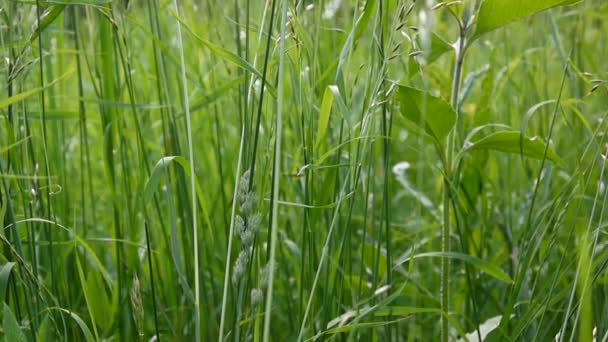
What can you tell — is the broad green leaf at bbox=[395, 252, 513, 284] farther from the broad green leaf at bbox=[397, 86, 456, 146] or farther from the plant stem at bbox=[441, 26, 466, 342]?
the broad green leaf at bbox=[397, 86, 456, 146]

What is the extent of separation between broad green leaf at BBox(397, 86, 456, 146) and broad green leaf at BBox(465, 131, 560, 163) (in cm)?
6

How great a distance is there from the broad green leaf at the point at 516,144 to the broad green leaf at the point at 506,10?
0.14 metres

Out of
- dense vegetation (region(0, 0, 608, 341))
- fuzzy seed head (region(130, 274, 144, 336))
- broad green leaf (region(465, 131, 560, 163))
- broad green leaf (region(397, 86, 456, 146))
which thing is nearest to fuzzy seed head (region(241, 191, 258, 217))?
dense vegetation (region(0, 0, 608, 341))

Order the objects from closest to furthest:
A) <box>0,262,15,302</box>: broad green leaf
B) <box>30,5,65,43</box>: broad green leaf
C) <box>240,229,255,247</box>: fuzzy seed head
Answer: <box>240,229,255,247</box>: fuzzy seed head → <box>0,262,15,302</box>: broad green leaf → <box>30,5,65,43</box>: broad green leaf

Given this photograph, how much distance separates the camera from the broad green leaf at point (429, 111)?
944 millimetres

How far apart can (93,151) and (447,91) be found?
1.25m

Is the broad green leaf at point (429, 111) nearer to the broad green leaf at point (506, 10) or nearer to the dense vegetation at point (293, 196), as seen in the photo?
the dense vegetation at point (293, 196)

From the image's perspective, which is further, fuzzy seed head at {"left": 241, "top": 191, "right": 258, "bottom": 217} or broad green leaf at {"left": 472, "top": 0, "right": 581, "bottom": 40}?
broad green leaf at {"left": 472, "top": 0, "right": 581, "bottom": 40}

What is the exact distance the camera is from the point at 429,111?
3.17 ft

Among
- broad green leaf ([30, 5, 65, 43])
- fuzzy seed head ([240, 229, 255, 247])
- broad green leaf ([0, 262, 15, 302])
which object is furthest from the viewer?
broad green leaf ([30, 5, 65, 43])

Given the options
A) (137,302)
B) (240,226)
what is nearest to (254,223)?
(240,226)

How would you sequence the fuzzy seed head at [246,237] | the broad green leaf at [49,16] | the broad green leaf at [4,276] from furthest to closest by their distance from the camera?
the broad green leaf at [49,16]
the broad green leaf at [4,276]
the fuzzy seed head at [246,237]

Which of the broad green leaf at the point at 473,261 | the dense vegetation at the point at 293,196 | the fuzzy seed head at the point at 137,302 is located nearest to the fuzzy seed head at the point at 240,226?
the dense vegetation at the point at 293,196

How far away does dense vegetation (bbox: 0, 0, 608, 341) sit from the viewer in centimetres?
86
